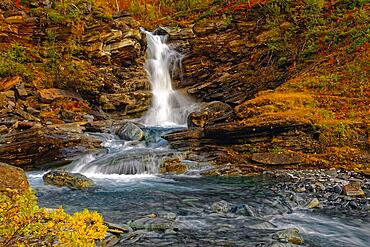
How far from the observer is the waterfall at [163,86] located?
24.6 m

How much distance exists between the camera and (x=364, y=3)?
80.5 feet

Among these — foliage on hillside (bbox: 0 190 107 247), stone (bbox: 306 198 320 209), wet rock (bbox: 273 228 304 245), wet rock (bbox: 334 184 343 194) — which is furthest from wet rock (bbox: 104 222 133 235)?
wet rock (bbox: 334 184 343 194)

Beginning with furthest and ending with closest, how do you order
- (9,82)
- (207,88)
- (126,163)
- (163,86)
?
1. (163,86)
2. (207,88)
3. (9,82)
4. (126,163)

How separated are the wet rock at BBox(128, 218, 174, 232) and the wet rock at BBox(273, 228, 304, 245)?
7.43 feet

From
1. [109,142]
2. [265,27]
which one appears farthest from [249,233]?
[265,27]

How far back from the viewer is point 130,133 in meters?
17.9

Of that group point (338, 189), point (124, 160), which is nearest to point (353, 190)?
point (338, 189)

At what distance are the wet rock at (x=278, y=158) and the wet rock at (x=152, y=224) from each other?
6.92 meters

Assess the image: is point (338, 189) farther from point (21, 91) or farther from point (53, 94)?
point (21, 91)

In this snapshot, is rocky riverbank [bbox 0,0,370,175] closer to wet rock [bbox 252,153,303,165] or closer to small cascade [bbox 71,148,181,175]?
wet rock [bbox 252,153,303,165]

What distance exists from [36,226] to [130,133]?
49.0ft

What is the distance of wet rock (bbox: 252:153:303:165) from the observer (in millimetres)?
13352

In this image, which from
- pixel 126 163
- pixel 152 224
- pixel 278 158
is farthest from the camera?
pixel 126 163

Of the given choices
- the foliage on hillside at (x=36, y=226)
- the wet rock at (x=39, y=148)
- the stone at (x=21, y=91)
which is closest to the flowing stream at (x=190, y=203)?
the wet rock at (x=39, y=148)
